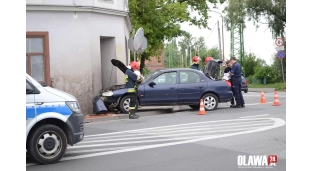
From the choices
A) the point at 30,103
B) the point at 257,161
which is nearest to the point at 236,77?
the point at 257,161

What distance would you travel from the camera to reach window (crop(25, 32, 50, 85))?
52.7 ft

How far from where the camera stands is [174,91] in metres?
16.0

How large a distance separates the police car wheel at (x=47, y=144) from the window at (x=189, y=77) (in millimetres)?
8874

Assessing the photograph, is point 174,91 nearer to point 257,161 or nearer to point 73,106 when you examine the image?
point 73,106

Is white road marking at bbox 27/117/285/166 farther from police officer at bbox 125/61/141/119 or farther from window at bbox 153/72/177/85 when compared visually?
window at bbox 153/72/177/85

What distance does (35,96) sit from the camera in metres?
7.60

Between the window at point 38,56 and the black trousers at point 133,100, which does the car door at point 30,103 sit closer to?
the black trousers at point 133,100

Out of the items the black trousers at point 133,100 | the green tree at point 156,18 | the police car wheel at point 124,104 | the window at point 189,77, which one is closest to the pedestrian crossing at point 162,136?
the black trousers at point 133,100

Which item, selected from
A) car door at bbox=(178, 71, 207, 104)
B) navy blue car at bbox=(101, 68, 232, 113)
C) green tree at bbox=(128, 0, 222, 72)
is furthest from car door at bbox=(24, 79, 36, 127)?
green tree at bbox=(128, 0, 222, 72)

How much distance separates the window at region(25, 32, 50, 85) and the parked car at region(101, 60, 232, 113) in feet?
7.29

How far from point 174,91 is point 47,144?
346 inches

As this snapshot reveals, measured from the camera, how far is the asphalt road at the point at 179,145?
23.9ft

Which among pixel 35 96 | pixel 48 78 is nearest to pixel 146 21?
pixel 48 78
